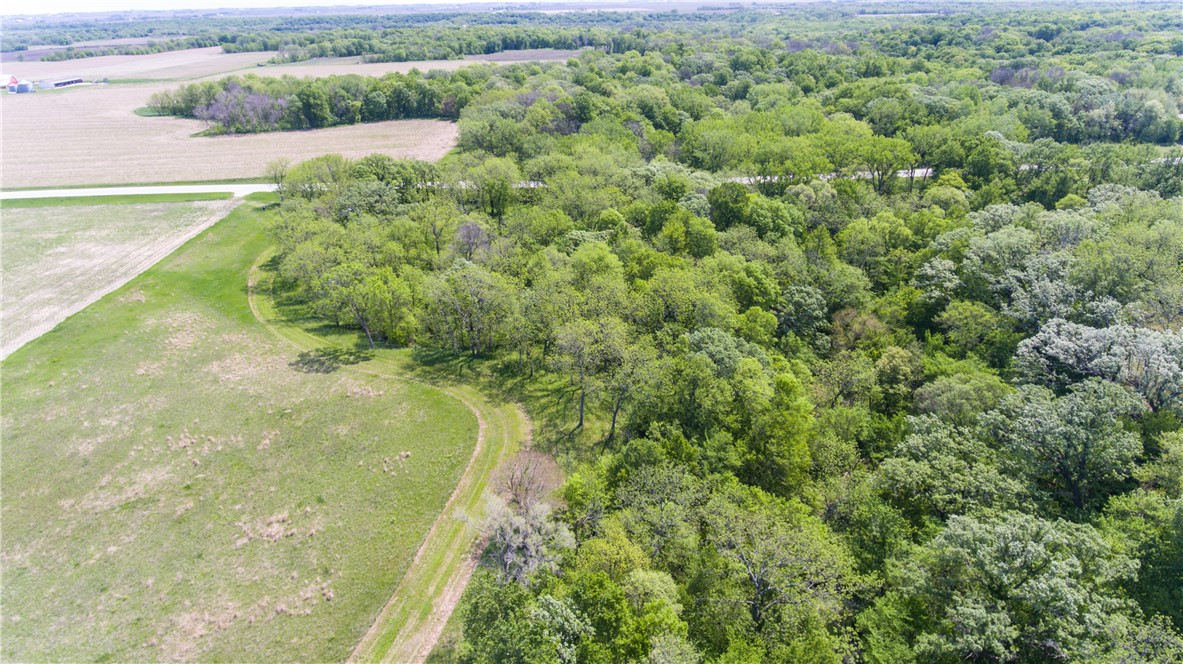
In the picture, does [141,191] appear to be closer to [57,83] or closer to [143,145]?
[143,145]

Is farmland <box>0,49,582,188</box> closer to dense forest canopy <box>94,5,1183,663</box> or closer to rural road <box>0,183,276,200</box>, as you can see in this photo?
rural road <box>0,183,276,200</box>

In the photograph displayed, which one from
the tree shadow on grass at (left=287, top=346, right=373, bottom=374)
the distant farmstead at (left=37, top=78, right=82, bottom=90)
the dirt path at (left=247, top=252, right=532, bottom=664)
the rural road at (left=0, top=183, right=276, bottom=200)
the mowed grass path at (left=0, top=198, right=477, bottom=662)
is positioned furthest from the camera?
the distant farmstead at (left=37, top=78, right=82, bottom=90)

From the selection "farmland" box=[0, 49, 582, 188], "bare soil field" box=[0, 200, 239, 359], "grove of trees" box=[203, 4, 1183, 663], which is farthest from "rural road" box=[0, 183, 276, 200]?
"grove of trees" box=[203, 4, 1183, 663]

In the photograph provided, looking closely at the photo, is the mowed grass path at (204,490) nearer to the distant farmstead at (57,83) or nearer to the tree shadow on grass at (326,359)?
the tree shadow on grass at (326,359)

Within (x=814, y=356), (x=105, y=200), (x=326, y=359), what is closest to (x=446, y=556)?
(x=326, y=359)

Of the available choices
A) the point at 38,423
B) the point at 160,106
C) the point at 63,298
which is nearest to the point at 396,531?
the point at 38,423

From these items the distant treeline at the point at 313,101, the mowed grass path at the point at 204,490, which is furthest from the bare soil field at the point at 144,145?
the mowed grass path at the point at 204,490
